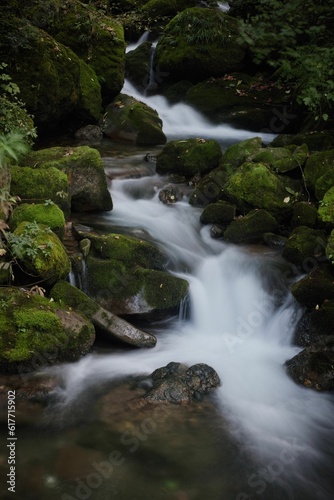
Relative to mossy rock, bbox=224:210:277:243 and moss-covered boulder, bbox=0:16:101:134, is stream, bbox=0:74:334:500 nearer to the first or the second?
mossy rock, bbox=224:210:277:243

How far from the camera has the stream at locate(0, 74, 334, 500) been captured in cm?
382

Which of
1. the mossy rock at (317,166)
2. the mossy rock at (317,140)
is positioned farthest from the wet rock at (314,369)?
the mossy rock at (317,140)

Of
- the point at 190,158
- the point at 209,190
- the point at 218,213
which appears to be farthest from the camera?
the point at 190,158

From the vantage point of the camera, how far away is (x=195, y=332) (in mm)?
6613

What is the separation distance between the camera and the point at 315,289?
20.5 feet

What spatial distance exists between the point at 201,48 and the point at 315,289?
12.1m

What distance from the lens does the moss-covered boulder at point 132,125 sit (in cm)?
1240

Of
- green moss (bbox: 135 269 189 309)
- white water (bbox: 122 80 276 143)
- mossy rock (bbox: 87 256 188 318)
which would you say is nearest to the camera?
mossy rock (bbox: 87 256 188 318)

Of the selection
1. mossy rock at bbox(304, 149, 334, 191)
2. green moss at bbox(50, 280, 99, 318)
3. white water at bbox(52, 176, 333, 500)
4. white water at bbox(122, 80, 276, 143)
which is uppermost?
mossy rock at bbox(304, 149, 334, 191)

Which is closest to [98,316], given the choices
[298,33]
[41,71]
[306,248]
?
[306,248]

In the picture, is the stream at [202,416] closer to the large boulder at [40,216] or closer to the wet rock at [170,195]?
the large boulder at [40,216]

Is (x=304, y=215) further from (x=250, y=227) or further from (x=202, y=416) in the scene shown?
(x=202, y=416)

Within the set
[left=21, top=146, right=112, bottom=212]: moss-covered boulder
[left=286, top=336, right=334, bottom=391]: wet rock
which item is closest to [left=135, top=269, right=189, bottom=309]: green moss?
[left=286, top=336, right=334, bottom=391]: wet rock

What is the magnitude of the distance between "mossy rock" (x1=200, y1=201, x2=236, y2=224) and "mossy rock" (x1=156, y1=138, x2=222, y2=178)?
1691 mm
